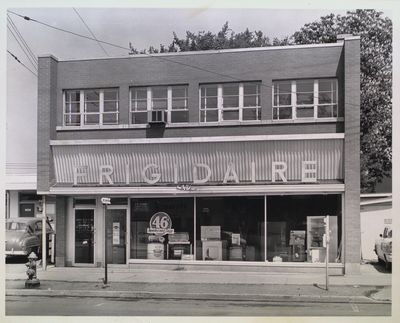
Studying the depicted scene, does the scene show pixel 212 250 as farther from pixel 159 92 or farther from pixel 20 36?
pixel 20 36

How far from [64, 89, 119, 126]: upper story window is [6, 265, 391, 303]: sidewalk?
14.6 ft

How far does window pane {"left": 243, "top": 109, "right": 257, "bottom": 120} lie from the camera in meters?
16.7

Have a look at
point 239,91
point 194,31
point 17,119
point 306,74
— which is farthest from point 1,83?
point 306,74

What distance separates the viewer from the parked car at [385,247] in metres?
15.3

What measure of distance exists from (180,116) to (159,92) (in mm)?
938

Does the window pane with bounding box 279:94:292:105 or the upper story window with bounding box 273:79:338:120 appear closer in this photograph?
the upper story window with bounding box 273:79:338:120

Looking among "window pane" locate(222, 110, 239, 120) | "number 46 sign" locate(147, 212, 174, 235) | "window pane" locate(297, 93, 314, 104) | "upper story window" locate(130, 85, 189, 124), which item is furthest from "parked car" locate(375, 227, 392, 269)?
"upper story window" locate(130, 85, 189, 124)

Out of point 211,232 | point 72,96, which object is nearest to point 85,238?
point 211,232

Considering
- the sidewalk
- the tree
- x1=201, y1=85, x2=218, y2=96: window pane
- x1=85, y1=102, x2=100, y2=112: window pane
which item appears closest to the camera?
the tree

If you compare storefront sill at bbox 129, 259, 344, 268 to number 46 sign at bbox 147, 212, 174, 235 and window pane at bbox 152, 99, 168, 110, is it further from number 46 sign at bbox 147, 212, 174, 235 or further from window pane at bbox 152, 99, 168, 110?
window pane at bbox 152, 99, 168, 110

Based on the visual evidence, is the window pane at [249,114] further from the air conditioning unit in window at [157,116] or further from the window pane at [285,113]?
the air conditioning unit in window at [157,116]

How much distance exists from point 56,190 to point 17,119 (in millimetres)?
3797

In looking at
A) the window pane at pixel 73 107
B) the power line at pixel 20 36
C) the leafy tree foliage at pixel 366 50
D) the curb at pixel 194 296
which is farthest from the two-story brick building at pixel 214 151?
the curb at pixel 194 296

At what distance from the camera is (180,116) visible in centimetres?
1712
